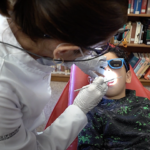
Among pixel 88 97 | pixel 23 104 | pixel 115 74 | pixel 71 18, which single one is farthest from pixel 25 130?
pixel 115 74

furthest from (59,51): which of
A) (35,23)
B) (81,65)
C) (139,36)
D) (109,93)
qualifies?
(139,36)

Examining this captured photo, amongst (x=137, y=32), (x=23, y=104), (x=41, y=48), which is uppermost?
(x=41, y=48)

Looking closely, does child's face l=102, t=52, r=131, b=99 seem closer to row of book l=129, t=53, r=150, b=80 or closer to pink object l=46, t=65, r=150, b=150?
pink object l=46, t=65, r=150, b=150

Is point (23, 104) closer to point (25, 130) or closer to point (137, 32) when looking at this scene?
point (25, 130)

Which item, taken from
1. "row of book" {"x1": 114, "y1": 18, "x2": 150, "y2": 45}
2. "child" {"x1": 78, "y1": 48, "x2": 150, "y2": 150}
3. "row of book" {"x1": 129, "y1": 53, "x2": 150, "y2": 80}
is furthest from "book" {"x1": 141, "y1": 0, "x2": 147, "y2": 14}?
"child" {"x1": 78, "y1": 48, "x2": 150, "y2": 150}

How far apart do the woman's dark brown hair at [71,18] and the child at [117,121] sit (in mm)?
526

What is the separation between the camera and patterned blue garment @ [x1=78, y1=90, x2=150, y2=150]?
1.03 m

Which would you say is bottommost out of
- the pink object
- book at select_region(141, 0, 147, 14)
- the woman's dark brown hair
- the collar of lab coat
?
the pink object

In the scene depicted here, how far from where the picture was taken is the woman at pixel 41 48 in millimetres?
496

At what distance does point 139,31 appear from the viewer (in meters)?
2.09

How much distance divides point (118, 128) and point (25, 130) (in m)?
0.62

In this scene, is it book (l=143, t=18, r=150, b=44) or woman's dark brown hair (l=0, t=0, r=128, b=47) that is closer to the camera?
woman's dark brown hair (l=0, t=0, r=128, b=47)

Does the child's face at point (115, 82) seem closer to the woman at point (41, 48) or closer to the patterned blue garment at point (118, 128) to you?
the patterned blue garment at point (118, 128)

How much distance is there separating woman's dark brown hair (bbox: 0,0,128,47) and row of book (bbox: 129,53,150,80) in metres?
1.80
